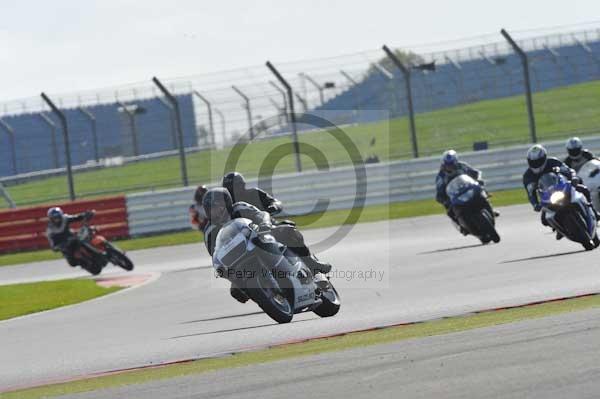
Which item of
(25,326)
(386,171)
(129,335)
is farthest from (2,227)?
(129,335)

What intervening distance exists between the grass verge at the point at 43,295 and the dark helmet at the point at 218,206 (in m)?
4.53

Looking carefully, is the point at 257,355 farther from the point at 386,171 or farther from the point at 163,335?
the point at 386,171

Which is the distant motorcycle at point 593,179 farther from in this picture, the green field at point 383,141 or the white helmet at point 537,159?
the green field at point 383,141

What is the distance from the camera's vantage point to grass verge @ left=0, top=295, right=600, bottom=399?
877 centimetres

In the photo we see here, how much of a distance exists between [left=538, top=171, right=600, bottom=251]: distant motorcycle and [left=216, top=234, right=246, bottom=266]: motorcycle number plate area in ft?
17.1

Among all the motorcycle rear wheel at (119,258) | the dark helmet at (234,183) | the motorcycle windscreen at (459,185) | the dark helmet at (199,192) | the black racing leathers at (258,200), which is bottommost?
the motorcycle rear wheel at (119,258)

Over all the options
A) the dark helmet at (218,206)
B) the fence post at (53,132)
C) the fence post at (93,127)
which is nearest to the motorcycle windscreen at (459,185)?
the dark helmet at (218,206)

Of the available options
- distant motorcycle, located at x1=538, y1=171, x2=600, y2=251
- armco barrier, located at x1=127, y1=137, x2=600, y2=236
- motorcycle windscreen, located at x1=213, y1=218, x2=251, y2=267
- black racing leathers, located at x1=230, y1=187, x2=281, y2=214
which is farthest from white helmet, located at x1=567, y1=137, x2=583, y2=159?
armco barrier, located at x1=127, y1=137, x2=600, y2=236

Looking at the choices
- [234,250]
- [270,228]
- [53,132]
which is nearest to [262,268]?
[234,250]

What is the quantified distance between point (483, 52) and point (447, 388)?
72.0 feet

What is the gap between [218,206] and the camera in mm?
11609

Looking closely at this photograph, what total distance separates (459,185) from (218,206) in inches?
290

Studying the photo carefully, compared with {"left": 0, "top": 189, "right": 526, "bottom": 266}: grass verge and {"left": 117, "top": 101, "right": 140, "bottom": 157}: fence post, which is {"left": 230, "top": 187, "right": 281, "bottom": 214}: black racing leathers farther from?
{"left": 117, "top": 101, "right": 140, "bottom": 157}: fence post

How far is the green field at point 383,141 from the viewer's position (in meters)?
31.3
